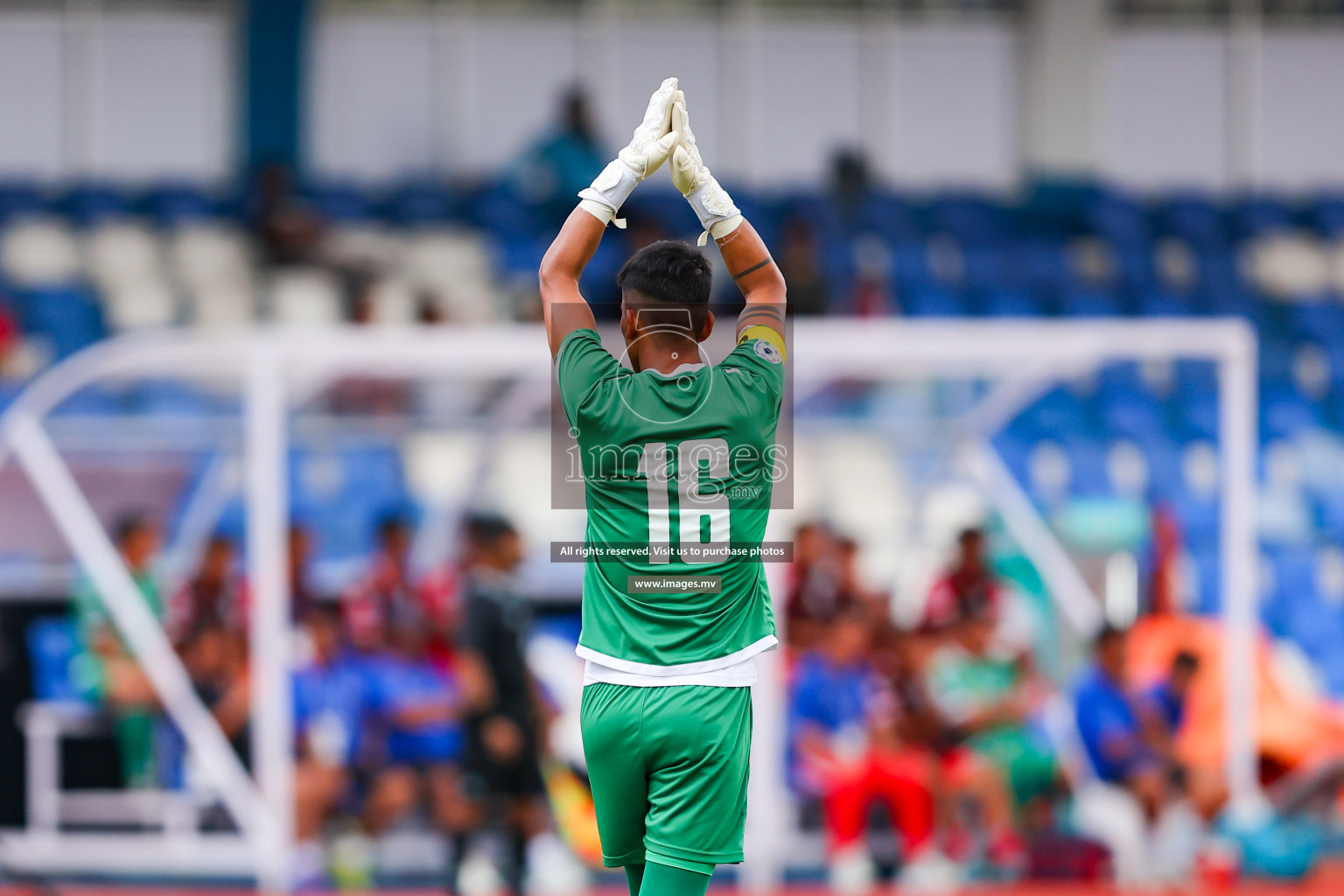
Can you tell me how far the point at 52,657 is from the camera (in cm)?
834

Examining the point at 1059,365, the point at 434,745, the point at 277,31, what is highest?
the point at 277,31

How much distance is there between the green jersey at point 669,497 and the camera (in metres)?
3.33

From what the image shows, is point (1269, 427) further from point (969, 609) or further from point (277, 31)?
point (277, 31)

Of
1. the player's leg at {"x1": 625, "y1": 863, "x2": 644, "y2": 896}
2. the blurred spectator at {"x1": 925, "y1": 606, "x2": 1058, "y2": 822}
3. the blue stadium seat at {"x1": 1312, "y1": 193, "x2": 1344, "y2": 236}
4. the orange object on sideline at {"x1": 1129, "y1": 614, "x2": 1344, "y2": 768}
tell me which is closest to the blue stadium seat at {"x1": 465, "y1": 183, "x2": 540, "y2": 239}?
the blurred spectator at {"x1": 925, "y1": 606, "x2": 1058, "y2": 822}

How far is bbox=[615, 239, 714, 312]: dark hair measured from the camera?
131 inches

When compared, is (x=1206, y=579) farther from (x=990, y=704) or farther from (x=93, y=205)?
(x=93, y=205)

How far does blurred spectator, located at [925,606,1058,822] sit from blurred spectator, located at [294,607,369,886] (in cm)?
291

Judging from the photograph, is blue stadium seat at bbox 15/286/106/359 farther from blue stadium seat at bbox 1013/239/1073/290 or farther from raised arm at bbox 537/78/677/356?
raised arm at bbox 537/78/677/356

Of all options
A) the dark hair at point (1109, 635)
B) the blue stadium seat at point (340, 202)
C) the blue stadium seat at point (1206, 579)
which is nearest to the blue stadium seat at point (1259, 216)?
the blue stadium seat at point (1206, 579)

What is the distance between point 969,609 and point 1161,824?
1.41 m

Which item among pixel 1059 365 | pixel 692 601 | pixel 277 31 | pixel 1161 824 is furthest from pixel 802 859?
pixel 277 31

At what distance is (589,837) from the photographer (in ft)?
25.8

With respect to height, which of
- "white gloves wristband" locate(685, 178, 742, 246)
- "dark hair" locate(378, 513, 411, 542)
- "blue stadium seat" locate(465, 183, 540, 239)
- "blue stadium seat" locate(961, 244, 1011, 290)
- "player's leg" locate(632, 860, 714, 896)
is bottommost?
"player's leg" locate(632, 860, 714, 896)

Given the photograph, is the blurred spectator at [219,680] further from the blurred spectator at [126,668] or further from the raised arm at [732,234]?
the raised arm at [732,234]
